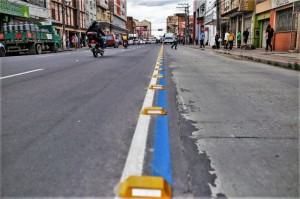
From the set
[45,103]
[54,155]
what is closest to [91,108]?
[45,103]

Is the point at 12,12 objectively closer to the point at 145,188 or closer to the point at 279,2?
the point at 279,2

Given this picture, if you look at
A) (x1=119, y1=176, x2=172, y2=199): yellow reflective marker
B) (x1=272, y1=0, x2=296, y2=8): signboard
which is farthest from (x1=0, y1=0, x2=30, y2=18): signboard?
(x1=119, y1=176, x2=172, y2=199): yellow reflective marker

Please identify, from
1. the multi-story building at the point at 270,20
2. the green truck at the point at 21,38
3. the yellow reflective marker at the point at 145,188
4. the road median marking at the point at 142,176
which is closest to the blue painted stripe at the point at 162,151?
the road median marking at the point at 142,176

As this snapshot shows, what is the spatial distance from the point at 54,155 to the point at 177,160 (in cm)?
95

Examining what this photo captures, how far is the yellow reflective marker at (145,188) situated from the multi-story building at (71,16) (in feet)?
147

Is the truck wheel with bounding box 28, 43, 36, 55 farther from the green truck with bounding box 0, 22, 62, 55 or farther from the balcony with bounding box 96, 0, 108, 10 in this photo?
the balcony with bounding box 96, 0, 108, 10

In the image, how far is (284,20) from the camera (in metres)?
22.4

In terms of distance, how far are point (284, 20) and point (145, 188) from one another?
23483mm

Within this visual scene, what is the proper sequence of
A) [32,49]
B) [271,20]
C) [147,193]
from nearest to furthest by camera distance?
[147,193] → [32,49] → [271,20]

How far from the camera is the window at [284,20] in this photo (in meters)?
21.4

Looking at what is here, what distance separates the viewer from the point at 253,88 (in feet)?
20.1

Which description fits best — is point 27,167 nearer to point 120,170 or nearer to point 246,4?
point 120,170

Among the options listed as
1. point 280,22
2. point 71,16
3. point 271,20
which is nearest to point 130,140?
point 280,22

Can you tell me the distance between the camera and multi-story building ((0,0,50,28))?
96.8 ft
